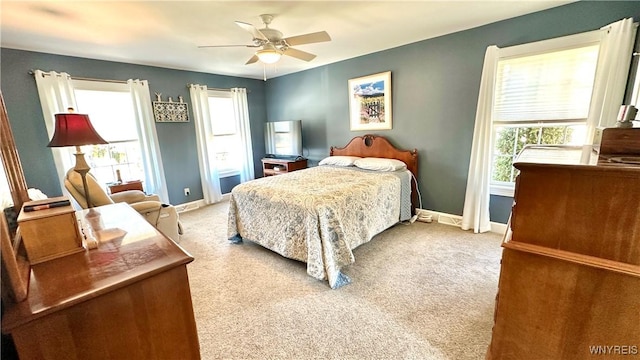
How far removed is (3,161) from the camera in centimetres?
104

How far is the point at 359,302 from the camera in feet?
6.64

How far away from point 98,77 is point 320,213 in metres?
3.74

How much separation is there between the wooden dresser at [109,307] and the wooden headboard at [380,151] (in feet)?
10.8

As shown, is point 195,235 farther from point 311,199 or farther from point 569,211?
point 569,211

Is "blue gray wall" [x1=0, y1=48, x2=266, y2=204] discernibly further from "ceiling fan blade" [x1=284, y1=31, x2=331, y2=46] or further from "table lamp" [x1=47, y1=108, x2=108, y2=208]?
"ceiling fan blade" [x1=284, y1=31, x2=331, y2=46]

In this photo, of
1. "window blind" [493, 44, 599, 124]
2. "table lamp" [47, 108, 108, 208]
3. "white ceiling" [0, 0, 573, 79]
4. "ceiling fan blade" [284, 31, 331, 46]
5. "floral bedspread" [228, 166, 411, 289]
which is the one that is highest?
"white ceiling" [0, 0, 573, 79]

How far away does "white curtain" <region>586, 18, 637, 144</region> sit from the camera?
2.16m

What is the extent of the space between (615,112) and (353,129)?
289 cm

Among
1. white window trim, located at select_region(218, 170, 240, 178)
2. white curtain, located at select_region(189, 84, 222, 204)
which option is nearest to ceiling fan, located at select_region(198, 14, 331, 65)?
white curtain, located at select_region(189, 84, 222, 204)

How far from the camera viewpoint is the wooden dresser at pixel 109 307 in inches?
27.7

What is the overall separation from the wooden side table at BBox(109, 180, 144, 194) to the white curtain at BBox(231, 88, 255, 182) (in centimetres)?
188

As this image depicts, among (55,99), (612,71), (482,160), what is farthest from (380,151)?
(55,99)

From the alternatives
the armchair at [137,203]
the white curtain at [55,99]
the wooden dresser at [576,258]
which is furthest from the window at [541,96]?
the white curtain at [55,99]

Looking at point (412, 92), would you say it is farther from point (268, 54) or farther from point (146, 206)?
point (146, 206)
